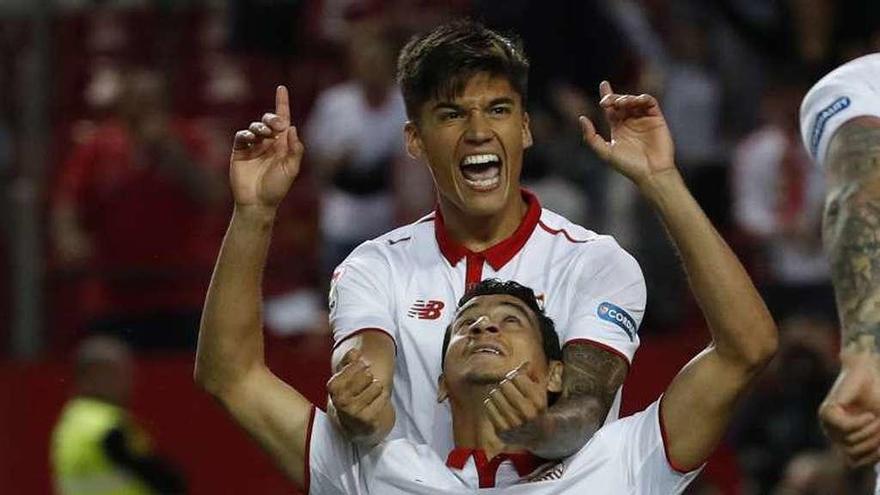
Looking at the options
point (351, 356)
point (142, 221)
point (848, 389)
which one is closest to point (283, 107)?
point (351, 356)

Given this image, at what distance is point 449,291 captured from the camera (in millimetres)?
5477

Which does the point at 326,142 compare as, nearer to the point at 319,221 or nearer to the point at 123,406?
the point at 319,221

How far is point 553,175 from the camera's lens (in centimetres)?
1009

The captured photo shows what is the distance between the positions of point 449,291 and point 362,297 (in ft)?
0.76

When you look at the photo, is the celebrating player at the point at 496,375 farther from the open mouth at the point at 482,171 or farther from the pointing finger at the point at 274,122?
the open mouth at the point at 482,171

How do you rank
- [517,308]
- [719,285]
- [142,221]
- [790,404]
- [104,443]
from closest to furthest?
1. [719,285]
2. [517,308]
3. [790,404]
4. [104,443]
5. [142,221]

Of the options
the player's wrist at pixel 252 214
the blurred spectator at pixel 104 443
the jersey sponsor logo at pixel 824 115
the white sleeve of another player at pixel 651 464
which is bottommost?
the blurred spectator at pixel 104 443

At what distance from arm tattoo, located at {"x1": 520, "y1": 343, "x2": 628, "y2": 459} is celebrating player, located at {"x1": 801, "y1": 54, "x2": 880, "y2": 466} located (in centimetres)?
83

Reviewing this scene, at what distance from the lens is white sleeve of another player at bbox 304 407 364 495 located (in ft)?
17.2

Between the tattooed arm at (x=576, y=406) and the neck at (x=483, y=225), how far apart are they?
0.42 meters

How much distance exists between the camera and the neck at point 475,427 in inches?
203

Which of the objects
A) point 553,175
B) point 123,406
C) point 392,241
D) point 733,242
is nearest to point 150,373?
point 123,406

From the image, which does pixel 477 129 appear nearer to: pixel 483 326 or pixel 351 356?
pixel 483 326

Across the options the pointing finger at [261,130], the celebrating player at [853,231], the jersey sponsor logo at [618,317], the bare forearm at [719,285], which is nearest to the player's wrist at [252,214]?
the pointing finger at [261,130]
